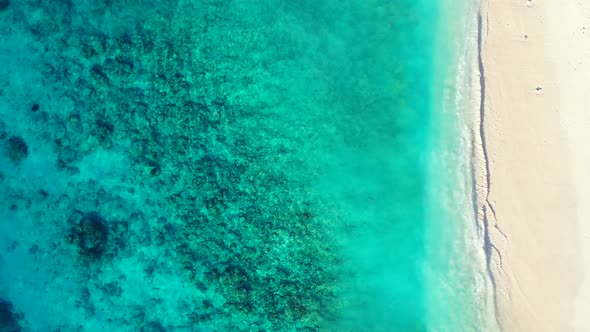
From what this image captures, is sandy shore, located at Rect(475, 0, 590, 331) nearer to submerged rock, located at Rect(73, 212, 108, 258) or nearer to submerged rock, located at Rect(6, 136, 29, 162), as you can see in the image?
submerged rock, located at Rect(73, 212, 108, 258)

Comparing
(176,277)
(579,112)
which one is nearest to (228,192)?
(176,277)

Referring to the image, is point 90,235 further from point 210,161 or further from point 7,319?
point 210,161

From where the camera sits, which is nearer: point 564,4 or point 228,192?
point 564,4

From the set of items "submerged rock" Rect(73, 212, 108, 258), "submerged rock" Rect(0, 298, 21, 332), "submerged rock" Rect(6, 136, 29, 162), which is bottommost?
"submerged rock" Rect(0, 298, 21, 332)

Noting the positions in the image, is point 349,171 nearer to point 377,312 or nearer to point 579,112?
point 377,312

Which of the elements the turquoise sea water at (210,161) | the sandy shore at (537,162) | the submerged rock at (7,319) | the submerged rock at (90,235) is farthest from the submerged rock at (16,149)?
the sandy shore at (537,162)

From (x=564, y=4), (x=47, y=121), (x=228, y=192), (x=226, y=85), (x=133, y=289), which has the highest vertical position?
(x=564, y=4)

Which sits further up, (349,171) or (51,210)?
(349,171)

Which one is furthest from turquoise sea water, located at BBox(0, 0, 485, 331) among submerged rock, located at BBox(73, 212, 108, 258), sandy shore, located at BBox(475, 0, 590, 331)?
sandy shore, located at BBox(475, 0, 590, 331)

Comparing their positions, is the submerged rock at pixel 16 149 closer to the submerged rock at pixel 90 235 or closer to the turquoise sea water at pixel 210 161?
the turquoise sea water at pixel 210 161
